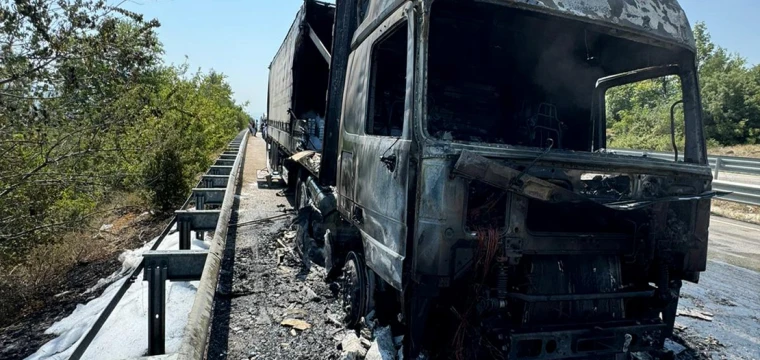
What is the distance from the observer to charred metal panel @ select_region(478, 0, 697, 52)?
9.09 feet

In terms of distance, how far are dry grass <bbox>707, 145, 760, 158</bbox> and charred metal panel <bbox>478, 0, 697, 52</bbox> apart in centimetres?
2375

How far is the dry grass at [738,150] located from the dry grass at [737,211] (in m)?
13.3

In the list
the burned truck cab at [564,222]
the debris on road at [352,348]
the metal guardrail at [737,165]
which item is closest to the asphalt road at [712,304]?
the debris on road at [352,348]

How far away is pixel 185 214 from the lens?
4.82 metres

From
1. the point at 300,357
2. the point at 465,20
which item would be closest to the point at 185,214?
the point at 300,357

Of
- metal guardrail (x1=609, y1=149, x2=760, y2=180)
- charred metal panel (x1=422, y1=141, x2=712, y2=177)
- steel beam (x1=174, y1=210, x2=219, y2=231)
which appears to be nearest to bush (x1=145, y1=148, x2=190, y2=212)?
steel beam (x1=174, y1=210, x2=219, y2=231)

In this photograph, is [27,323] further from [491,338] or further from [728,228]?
[728,228]

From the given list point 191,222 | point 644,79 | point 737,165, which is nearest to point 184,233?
point 191,222

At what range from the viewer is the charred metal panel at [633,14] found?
2.77 meters

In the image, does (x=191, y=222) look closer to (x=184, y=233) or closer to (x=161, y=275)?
(x=184, y=233)

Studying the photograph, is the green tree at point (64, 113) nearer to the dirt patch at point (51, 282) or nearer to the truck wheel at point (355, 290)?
the dirt patch at point (51, 282)

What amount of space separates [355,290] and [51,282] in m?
5.61

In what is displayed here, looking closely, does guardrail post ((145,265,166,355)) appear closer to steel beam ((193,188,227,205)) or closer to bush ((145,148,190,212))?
steel beam ((193,188,227,205))

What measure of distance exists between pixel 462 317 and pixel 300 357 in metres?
1.32
